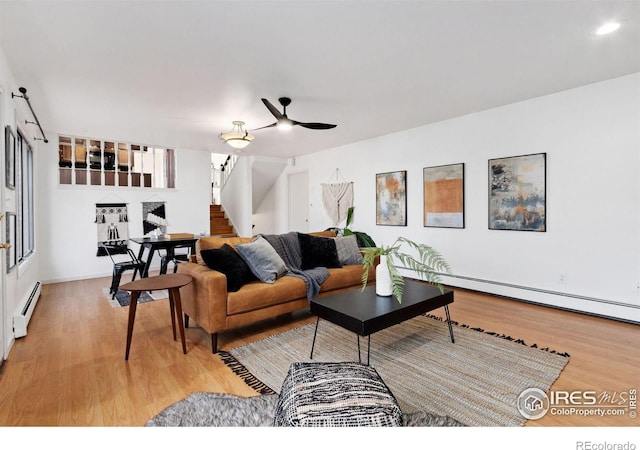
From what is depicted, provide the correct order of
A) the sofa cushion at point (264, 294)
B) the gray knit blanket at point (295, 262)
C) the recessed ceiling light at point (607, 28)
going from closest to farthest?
the recessed ceiling light at point (607, 28)
the sofa cushion at point (264, 294)
the gray knit blanket at point (295, 262)

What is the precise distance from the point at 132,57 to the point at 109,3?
74 cm

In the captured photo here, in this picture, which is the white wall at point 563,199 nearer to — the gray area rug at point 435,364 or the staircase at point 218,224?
the gray area rug at point 435,364

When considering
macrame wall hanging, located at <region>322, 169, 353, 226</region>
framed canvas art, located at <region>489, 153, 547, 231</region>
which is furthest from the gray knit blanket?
macrame wall hanging, located at <region>322, 169, 353, 226</region>

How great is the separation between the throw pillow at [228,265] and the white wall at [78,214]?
13.2 feet

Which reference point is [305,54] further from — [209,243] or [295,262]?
[295,262]

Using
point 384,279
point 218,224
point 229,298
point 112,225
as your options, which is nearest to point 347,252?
point 384,279

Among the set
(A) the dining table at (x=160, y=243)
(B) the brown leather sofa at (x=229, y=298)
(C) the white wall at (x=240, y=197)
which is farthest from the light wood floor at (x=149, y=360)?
(C) the white wall at (x=240, y=197)

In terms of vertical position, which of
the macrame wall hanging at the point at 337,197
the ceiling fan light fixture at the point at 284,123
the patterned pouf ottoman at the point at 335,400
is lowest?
the patterned pouf ottoman at the point at 335,400

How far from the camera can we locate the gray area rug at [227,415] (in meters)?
1.70

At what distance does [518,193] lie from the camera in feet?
13.0

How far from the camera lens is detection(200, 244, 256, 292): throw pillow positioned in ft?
9.20

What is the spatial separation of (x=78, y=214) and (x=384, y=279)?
553 cm

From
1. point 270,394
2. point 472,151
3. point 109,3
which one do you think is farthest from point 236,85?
point 472,151

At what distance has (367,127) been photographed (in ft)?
16.7
